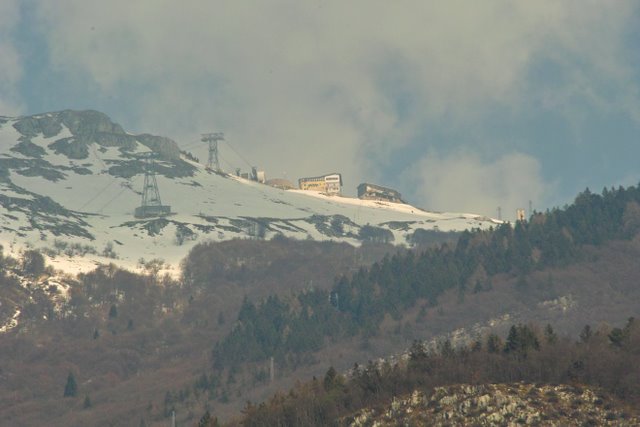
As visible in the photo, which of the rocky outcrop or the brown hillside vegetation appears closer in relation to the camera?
the rocky outcrop

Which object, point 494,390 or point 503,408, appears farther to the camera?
point 494,390

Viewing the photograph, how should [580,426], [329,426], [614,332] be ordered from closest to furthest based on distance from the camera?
1. [580,426]
2. [329,426]
3. [614,332]

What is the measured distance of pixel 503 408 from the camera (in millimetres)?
134250

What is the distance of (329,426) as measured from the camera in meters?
154

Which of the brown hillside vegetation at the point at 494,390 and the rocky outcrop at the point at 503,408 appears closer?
the rocky outcrop at the point at 503,408

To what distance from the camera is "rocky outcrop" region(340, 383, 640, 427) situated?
13038 cm

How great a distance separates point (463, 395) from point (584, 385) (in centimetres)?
1558

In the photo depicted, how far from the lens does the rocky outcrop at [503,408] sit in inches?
5133

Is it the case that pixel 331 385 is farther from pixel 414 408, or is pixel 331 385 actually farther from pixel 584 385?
pixel 584 385

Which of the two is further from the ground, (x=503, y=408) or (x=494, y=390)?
(x=494, y=390)

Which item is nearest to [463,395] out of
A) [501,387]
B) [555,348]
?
[501,387]

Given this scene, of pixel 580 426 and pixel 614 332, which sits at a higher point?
pixel 614 332

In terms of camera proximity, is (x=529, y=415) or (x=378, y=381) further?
(x=378, y=381)

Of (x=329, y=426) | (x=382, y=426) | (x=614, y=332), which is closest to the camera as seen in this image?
(x=382, y=426)
